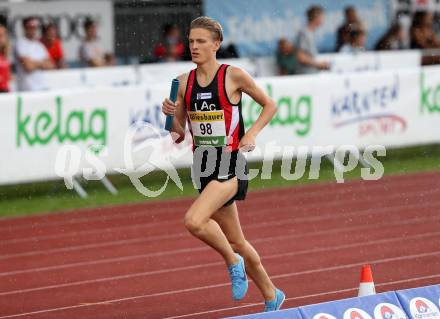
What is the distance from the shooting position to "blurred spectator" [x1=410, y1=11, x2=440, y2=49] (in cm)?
2033

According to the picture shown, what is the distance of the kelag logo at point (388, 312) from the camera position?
288 inches

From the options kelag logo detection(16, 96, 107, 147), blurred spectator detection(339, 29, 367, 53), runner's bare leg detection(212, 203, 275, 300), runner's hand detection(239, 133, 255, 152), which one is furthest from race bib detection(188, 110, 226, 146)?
blurred spectator detection(339, 29, 367, 53)

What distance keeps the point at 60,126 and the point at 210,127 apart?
6189 millimetres

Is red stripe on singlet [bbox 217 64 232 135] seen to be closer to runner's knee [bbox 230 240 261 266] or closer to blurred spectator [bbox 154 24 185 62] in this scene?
runner's knee [bbox 230 240 261 266]

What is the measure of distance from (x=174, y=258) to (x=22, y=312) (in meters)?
2.24

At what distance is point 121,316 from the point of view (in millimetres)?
8641

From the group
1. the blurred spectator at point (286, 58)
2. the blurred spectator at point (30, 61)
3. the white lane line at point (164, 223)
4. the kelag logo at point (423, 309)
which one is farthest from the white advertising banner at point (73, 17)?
the kelag logo at point (423, 309)

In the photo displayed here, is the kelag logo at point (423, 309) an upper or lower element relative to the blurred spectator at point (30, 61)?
lower

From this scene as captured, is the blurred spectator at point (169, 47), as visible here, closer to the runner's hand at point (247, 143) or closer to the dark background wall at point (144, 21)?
the dark background wall at point (144, 21)

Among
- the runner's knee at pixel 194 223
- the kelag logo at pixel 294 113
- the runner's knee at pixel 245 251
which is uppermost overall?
the runner's knee at pixel 194 223

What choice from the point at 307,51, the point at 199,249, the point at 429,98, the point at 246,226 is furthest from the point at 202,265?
the point at 307,51

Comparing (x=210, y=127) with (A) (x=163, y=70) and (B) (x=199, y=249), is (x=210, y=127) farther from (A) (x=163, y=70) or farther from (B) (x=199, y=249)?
(A) (x=163, y=70)

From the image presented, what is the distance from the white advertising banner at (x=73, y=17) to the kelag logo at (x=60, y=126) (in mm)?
4803

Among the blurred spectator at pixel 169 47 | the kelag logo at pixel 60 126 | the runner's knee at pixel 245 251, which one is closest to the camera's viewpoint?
the runner's knee at pixel 245 251
